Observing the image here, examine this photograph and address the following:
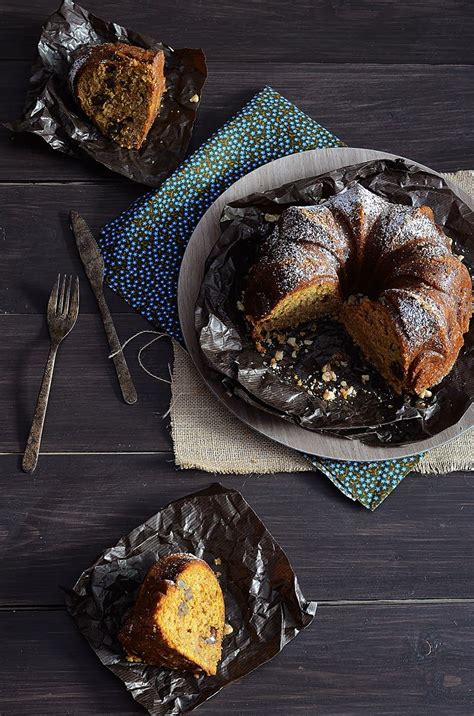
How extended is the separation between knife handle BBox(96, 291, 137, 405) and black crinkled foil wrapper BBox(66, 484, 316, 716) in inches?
15.3

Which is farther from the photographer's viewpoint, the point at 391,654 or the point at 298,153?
the point at 298,153

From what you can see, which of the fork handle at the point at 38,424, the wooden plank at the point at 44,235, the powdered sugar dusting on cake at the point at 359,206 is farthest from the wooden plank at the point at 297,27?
the fork handle at the point at 38,424

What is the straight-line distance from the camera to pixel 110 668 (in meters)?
2.59

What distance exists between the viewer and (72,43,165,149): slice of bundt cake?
3.04m

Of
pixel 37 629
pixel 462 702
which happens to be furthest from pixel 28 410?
pixel 462 702

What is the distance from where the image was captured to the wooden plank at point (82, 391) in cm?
286

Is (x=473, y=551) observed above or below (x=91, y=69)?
below

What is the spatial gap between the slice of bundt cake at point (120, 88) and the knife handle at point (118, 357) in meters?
0.59

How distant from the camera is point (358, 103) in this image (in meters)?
3.26

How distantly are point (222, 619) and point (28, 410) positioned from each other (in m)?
0.90

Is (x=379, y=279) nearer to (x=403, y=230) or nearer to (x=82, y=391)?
(x=403, y=230)

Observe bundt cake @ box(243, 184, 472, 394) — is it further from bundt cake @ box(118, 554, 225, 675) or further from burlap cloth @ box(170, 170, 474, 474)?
bundt cake @ box(118, 554, 225, 675)

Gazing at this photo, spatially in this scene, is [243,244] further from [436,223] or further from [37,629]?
[37,629]

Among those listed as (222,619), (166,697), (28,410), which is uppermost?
(28,410)
